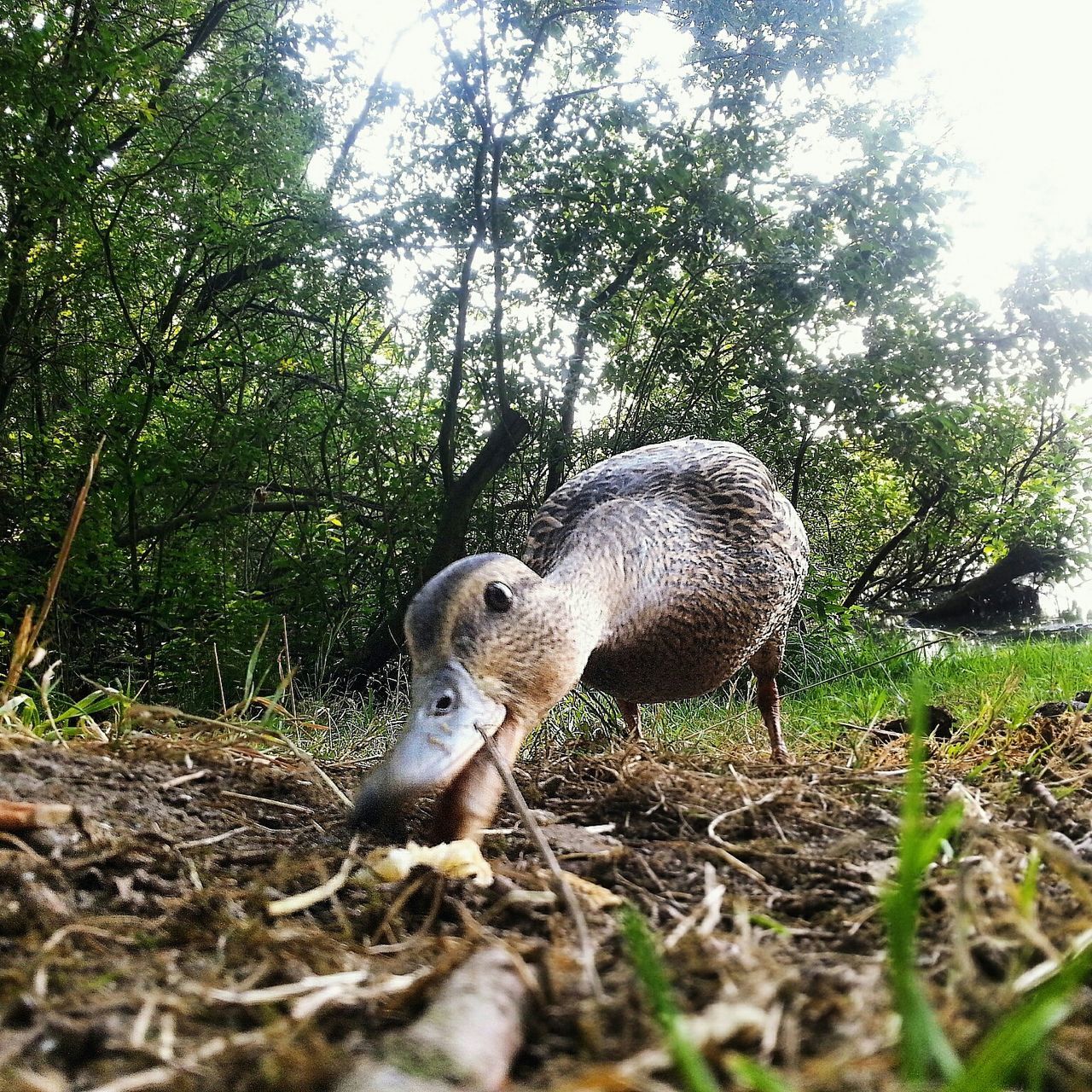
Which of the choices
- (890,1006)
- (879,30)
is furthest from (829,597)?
(890,1006)

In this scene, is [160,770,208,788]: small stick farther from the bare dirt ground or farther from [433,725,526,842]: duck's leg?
[433,725,526,842]: duck's leg

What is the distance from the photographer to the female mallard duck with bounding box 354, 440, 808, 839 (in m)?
1.83

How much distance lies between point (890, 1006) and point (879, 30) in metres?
6.16

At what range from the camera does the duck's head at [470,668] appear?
173cm

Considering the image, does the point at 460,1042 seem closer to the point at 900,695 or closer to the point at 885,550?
the point at 900,695

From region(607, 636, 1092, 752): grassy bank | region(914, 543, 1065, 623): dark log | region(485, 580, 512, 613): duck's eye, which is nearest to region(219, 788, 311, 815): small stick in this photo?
region(485, 580, 512, 613): duck's eye

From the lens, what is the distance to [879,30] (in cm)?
536

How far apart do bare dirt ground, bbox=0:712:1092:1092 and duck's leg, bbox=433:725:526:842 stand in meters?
0.07

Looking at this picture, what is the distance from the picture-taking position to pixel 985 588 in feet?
30.5

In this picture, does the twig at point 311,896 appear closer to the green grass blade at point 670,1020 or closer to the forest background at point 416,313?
the green grass blade at point 670,1020

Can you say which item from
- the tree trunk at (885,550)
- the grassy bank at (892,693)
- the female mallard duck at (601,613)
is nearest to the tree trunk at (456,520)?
the grassy bank at (892,693)

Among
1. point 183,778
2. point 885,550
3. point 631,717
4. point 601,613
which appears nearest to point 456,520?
point 631,717

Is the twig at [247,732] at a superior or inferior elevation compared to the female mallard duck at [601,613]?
inferior

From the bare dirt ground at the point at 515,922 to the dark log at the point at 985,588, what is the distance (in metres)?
7.56
